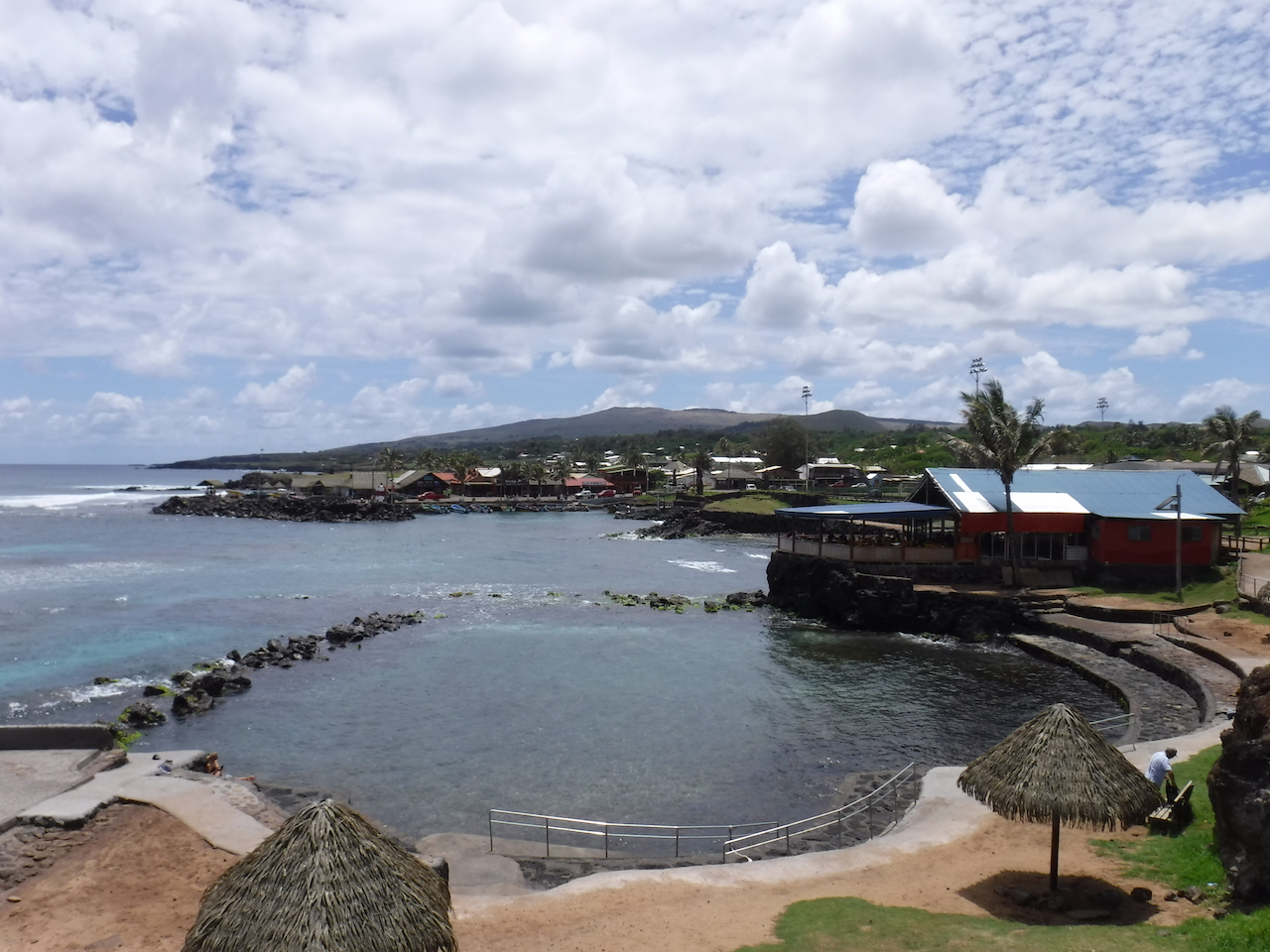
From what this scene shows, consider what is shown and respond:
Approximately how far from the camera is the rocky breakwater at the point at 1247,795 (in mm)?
10414

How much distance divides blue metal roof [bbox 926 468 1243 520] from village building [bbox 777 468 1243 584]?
0.05 metres

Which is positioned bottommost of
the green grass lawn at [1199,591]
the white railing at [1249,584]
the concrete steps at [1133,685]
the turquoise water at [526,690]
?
the turquoise water at [526,690]

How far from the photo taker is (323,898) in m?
9.34

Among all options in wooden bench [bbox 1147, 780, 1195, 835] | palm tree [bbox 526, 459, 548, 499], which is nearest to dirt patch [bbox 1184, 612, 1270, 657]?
wooden bench [bbox 1147, 780, 1195, 835]

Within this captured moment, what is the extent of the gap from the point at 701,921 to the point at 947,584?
97.8 feet

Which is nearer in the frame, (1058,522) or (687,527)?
(1058,522)

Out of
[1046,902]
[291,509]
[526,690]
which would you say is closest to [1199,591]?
[526,690]

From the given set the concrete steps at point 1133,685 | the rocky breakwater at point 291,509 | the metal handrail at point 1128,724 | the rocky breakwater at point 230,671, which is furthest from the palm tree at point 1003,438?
the rocky breakwater at point 291,509

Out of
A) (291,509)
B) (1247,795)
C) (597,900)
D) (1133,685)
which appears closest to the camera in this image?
(1247,795)

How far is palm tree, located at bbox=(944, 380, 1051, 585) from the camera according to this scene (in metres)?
37.2

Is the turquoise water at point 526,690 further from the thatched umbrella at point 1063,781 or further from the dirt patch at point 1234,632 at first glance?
the thatched umbrella at point 1063,781

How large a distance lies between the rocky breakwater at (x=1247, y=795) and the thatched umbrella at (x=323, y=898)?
9.68 metres

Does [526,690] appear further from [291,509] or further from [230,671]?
[291,509]

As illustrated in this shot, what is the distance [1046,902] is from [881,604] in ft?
87.1
